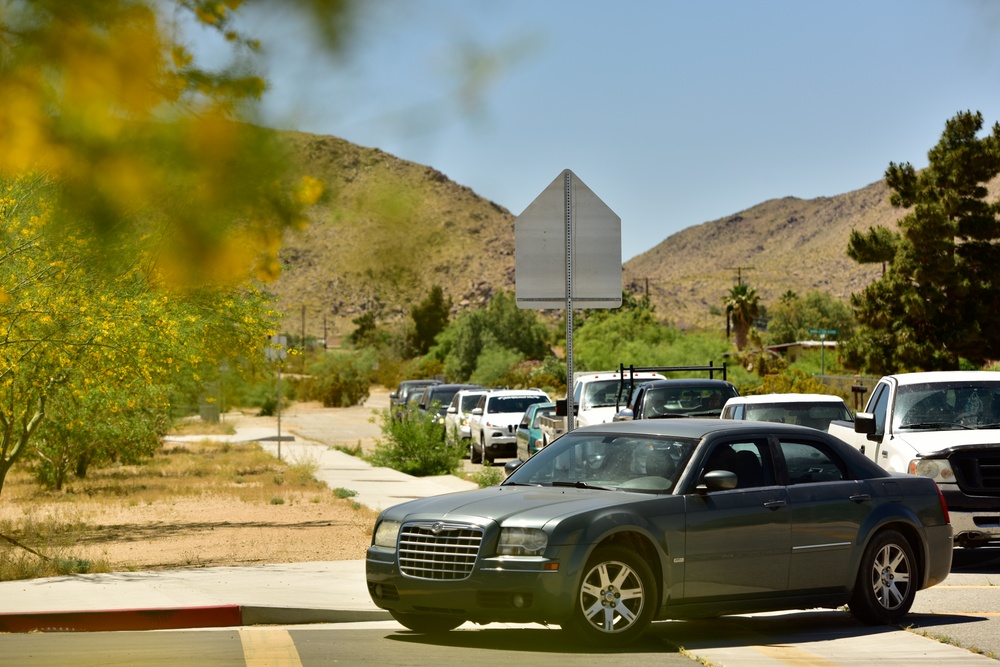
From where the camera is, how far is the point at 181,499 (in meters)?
24.4

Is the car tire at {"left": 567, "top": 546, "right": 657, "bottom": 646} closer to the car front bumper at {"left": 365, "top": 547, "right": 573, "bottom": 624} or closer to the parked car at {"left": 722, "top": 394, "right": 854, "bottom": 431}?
the car front bumper at {"left": 365, "top": 547, "right": 573, "bottom": 624}

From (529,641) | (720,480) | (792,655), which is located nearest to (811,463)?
A: (720,480)

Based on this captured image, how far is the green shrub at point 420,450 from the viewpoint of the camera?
28.9 metres

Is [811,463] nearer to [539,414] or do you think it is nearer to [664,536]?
[664,536]

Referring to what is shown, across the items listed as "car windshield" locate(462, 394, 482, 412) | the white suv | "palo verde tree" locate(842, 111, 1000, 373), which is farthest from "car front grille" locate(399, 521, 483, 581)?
"palo verde tree" locate(842, 111, 1000, 373)

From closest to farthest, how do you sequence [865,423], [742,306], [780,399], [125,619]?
[125,619] < [865,423] < [780,399] < [742,306]

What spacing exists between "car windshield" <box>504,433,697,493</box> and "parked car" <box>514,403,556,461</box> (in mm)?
14197

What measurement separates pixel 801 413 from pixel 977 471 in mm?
5454

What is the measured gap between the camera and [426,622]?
9727mm

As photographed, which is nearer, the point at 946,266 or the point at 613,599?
the point at 613,599

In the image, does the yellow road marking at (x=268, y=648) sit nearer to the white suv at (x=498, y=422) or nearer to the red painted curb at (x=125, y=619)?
the red painted curb at (x=125, y=619)

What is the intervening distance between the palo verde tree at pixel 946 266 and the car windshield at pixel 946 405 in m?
28.0

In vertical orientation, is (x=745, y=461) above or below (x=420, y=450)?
above

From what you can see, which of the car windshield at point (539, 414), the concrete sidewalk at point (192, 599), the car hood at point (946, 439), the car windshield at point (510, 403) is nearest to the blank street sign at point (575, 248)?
the concrete sidewalk at point (192, 599)
